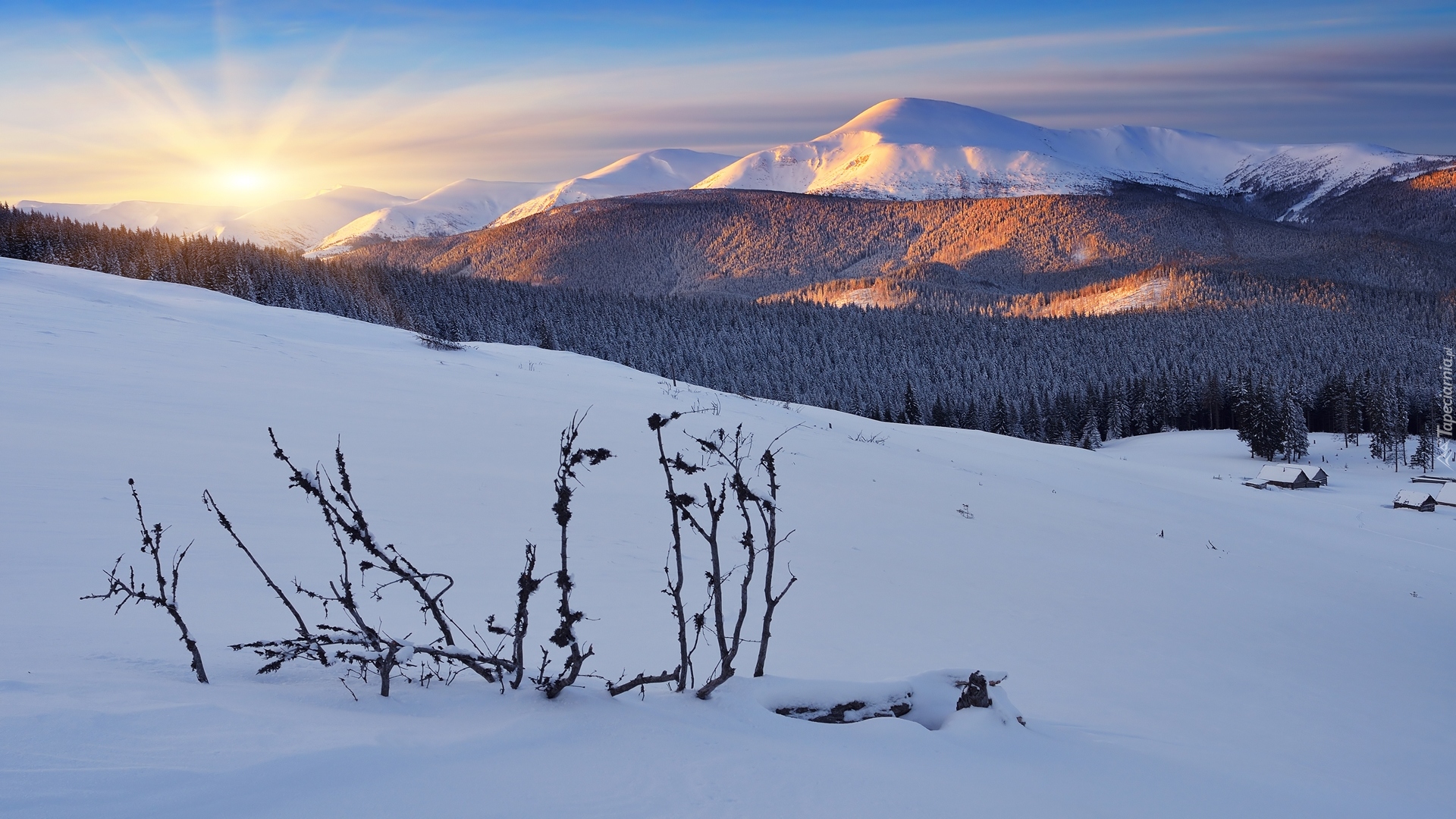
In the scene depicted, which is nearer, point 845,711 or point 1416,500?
point 845,711

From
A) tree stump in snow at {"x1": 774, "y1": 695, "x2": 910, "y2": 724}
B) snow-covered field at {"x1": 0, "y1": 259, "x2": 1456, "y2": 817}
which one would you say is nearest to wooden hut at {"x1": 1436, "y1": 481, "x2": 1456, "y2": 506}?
snow-covered field at {"x1": 0, "y1": 259, "x2": 1456, "y2": 817}

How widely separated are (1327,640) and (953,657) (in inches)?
239

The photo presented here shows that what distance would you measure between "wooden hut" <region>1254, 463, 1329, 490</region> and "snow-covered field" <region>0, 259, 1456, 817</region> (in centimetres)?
3691

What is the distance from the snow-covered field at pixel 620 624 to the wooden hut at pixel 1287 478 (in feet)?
121

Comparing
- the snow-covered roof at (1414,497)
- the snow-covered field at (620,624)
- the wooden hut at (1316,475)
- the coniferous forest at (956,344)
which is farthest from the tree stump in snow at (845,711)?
the wooden hut at (1316,475)

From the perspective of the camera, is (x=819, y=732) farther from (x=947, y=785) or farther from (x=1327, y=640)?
(x=1327, y=640)

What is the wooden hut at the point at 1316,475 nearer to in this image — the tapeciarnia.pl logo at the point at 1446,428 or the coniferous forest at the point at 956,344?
the coniferous forest at the point at 956,344

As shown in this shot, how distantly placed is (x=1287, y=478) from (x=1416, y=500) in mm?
7521

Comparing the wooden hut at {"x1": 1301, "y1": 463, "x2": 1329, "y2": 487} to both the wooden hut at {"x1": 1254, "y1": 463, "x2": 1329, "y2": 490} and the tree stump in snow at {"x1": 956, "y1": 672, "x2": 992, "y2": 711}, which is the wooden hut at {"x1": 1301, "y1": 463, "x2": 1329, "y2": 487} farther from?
the tree stump in snow at {"x1": 956, "y1": 672, "x2": 992, "y2": 711}

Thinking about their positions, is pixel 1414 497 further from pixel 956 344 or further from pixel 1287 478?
pixel 956 344

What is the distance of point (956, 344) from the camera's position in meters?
123

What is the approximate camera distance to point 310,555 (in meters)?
5.16

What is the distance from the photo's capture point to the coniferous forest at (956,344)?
6894 centimetres

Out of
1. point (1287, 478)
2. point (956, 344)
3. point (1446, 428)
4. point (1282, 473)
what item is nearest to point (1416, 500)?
point (1287, 478)
